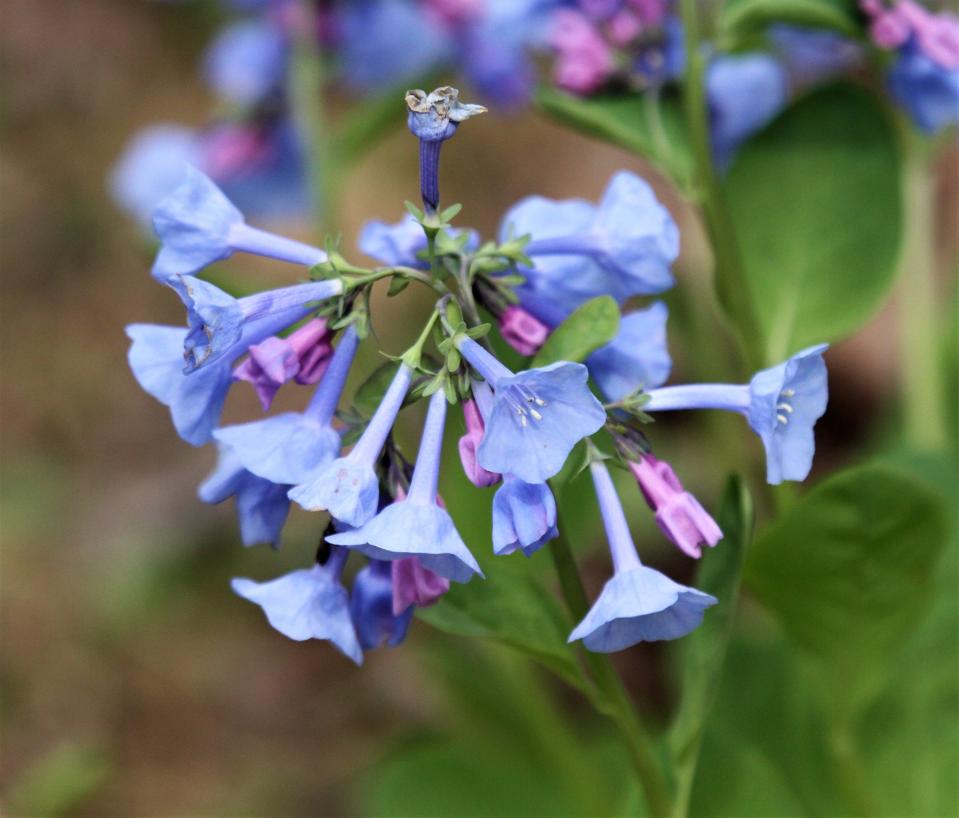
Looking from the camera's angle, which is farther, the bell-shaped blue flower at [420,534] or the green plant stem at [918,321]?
the green plant stem at [918,321]

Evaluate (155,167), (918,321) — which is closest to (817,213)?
(918,321)

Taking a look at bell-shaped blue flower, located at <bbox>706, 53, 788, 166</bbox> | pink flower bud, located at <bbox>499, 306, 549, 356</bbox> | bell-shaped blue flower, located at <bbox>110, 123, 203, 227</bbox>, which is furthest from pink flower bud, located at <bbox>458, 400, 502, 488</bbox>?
bell-shaped blue flower, located at <bbox>110, 123, 203, 227</bbox>

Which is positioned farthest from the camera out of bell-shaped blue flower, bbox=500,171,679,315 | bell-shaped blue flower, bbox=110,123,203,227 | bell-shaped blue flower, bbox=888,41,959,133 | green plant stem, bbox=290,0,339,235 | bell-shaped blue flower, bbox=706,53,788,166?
bell-shaped blue flower, bbox=110,123,203,227

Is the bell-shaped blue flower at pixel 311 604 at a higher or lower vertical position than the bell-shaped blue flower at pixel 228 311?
lower

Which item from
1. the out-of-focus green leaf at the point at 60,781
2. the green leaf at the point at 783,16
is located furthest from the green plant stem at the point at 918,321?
the out-of-focus green leaf at the point at 60,781

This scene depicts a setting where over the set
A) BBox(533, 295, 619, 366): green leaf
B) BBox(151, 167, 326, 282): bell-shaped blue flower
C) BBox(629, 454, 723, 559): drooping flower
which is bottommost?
BBox(629, 454, 723, 559): drooping flower

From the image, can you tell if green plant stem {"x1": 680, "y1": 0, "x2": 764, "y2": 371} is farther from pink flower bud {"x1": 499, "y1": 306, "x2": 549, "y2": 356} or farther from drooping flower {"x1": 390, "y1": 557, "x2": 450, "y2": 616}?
drooping flower {"x1": 390, "y1": 557, "x2": 450, "y2": 616}

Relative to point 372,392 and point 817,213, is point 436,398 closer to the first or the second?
point 372,392

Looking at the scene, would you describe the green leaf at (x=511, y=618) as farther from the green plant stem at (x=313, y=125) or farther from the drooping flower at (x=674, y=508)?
the green plant stem at (x=313, y=125)
